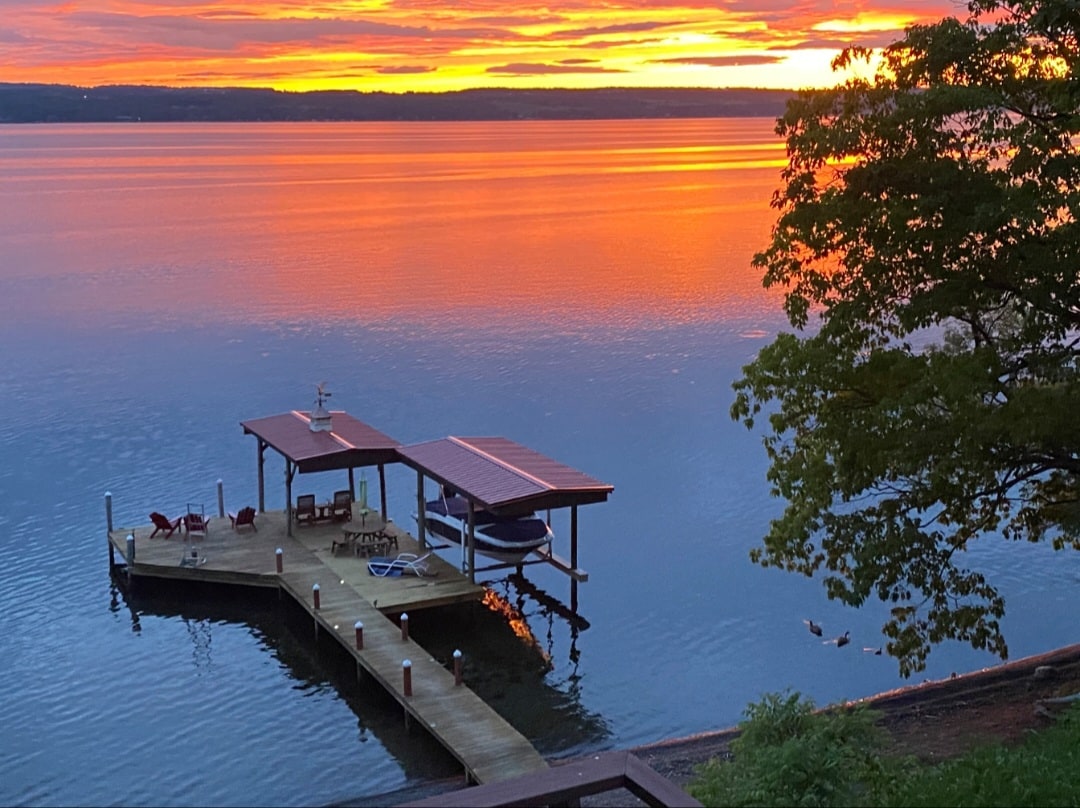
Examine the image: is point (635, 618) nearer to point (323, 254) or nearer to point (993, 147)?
point (993, 147)

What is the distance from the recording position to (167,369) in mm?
54156

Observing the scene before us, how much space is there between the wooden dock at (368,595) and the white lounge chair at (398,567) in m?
0.17

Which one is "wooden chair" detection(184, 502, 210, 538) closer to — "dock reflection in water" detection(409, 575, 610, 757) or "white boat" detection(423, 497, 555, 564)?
"white boat" detection(423, 497, 555, 564)

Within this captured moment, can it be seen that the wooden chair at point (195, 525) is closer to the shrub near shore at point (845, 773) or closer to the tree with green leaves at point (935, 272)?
the tree with green leaves at point (935, 272)

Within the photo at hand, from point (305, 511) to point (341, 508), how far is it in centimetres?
100

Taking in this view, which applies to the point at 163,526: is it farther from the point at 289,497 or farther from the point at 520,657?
the point at 520,657

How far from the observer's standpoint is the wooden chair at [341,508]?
3028 cm

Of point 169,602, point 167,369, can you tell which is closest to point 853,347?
point 169,602

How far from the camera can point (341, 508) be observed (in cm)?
3036

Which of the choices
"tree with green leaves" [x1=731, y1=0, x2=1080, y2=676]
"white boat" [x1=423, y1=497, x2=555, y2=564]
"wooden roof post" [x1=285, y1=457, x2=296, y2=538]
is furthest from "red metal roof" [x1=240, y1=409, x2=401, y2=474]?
"tree with green leaves" [x1=731, y1=0, x2=1080, y2=676]

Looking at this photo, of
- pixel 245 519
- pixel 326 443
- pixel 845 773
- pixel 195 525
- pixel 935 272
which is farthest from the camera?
pixel 245 519

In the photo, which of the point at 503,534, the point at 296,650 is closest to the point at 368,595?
the point at 296,650

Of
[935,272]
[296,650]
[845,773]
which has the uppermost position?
[935,272]

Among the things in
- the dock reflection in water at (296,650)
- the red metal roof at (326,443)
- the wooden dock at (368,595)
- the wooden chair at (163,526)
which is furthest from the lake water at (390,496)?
the red metal roof at (326,443)
